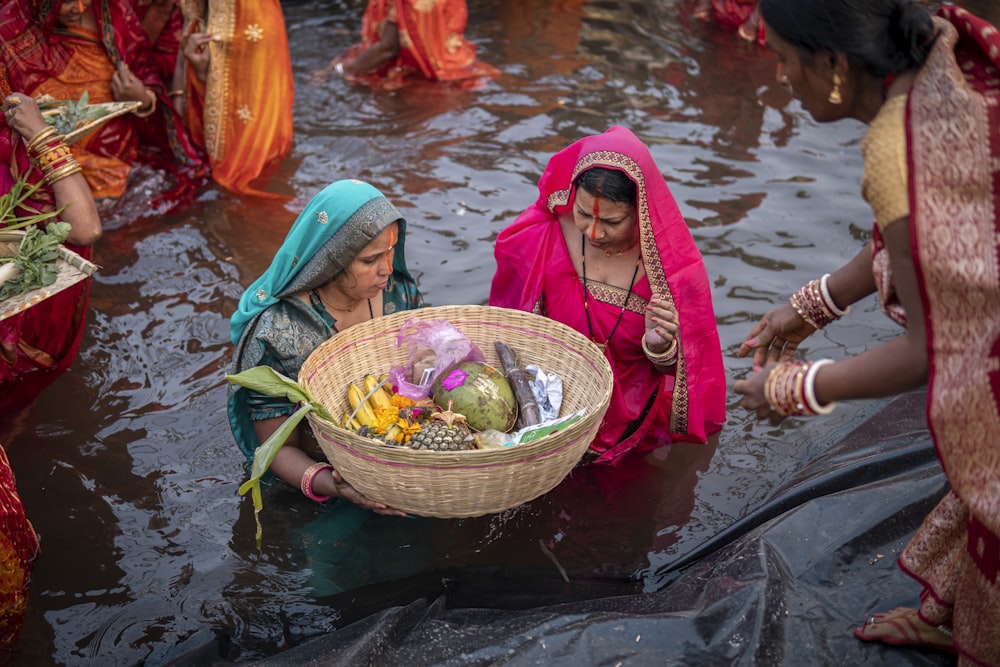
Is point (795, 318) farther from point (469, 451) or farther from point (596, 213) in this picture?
point (469, 451)

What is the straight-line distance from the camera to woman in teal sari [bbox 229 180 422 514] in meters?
3.27

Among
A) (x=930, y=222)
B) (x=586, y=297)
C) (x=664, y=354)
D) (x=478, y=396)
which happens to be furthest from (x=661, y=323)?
(x=930, y=222)

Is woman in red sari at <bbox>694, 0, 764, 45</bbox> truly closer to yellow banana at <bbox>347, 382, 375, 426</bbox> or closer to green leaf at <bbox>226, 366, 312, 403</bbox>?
yellow banana at <bbox>347, 382, 375, 426</bbox>

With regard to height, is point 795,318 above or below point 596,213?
below

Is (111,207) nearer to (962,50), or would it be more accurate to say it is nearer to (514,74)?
(514,74)

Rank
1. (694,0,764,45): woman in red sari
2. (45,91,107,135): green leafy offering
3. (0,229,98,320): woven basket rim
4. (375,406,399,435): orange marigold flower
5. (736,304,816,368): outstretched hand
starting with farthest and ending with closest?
1. (694,0,764,45): woman in red sari
2. (45,91,107,135): green leafy offering
3. (375,406,399,435): orange marigold flower
4. (0,229,98,320): woven basket rim
5. (736,304,816,368): outstretched hand

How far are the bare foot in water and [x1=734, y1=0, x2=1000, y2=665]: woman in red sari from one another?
0.25 m

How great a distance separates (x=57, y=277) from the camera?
329 cm

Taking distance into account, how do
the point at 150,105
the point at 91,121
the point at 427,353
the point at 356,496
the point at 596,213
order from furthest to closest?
the point at 150,105
the point at 91,121
the point at 427,353
the point at 596,213
the point at 356,496

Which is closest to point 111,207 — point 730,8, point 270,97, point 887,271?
point 270,97

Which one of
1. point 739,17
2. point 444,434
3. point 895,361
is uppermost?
point 895,361

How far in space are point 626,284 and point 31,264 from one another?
225 cm

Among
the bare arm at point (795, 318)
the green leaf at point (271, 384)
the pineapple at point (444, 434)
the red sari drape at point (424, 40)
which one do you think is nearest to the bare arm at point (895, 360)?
the bare arm at point (795, 318)

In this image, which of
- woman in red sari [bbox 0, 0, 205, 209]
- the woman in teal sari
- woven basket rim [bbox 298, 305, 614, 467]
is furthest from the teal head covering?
woman in red sari [bbox 0, 0, 205, 209]
